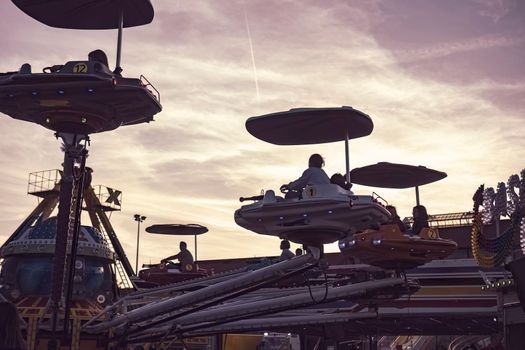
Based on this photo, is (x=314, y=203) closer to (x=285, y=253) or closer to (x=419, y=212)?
(x=419, y=212)

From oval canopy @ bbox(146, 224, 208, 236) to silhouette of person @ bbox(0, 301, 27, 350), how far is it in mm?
28647

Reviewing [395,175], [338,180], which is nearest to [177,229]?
[395,175]

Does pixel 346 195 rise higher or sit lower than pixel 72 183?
lower

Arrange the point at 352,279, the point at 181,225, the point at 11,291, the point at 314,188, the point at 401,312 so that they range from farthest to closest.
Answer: the point at 181,225 < the point at 401,312 < the point at 11,291 < the point at 352,279 < the point at 314,188

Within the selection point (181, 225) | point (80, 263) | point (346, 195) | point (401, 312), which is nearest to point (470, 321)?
point (401, 312)

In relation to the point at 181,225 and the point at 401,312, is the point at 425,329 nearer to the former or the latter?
the point at 401,312

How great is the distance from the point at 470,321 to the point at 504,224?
1886 cm

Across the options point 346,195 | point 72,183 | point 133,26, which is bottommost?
point 346,195

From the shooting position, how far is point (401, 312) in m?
27.9

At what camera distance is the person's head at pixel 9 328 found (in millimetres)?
3910

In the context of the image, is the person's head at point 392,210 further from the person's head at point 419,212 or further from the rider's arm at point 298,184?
the rider's arm at point 298,184

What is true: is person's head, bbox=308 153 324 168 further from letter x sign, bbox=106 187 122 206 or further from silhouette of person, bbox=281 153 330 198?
letter x sign, bbox=106 187 122 206

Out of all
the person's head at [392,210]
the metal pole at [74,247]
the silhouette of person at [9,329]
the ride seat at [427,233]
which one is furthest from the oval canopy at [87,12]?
the silhouette of person at [9,329]

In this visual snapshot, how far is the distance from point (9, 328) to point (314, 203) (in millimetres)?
8427
